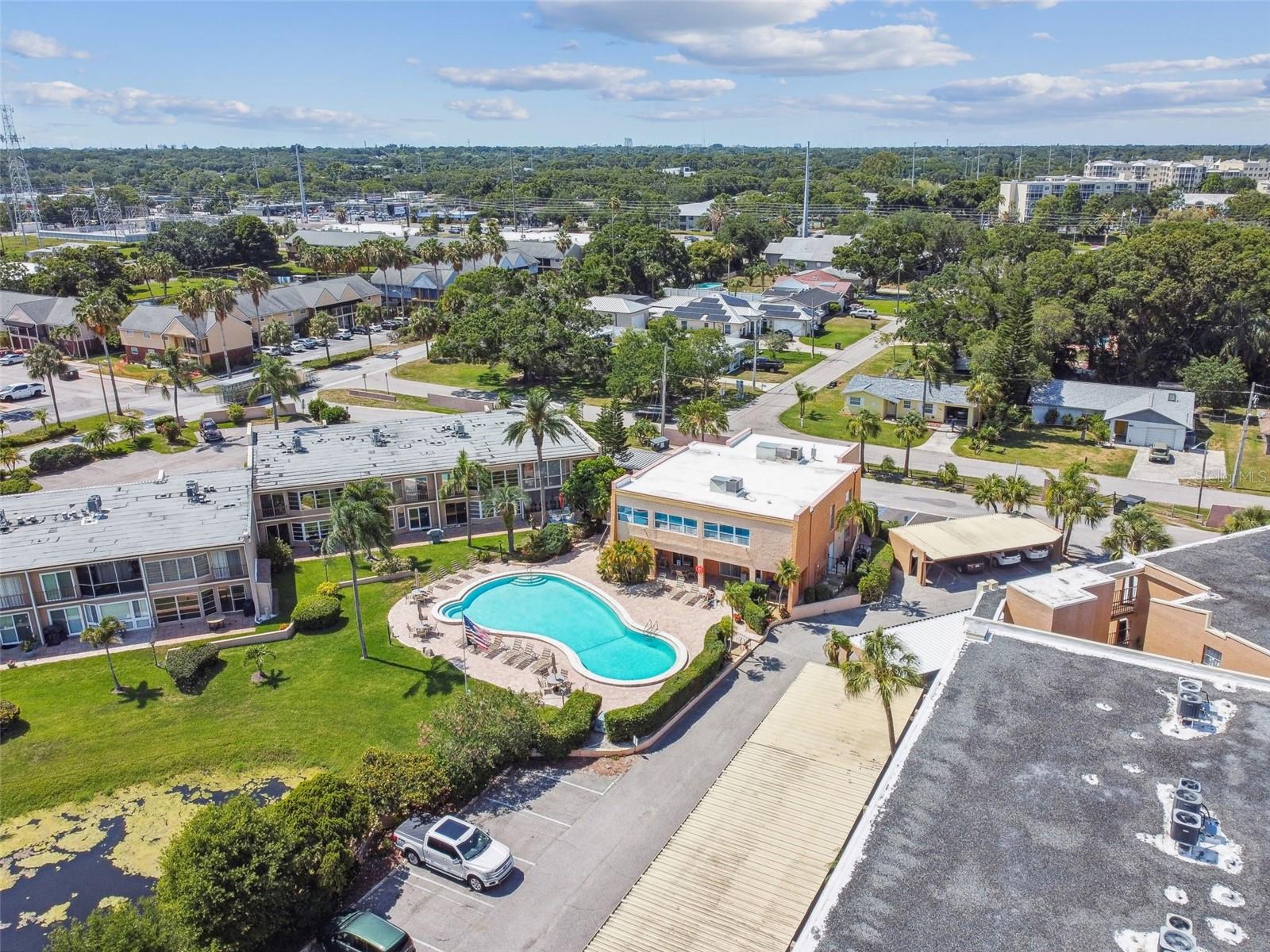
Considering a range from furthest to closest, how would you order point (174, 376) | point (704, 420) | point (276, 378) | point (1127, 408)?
point (174, 376), point (1127, 408), point (276, 378), point (704, 420)

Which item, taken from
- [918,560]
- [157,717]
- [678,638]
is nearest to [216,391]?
[157,717]

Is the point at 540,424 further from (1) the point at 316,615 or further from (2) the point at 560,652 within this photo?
(1) the point at 316,615

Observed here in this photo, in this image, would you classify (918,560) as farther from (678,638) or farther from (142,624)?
(142,624)

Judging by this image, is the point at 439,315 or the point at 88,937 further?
the point at 439,315

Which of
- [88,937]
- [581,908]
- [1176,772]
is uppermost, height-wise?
[1176,772]

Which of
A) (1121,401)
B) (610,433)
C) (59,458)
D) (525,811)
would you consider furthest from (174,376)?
(1121,401)
